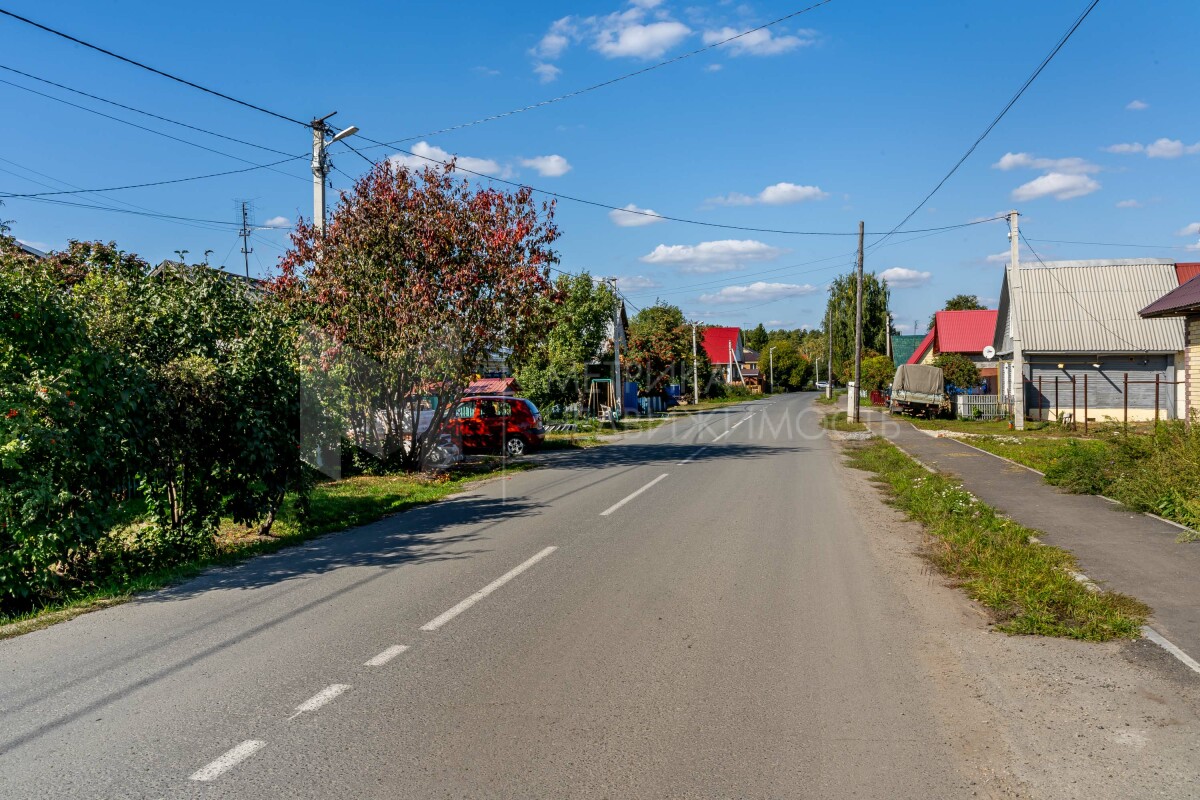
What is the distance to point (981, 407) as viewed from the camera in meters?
38.3

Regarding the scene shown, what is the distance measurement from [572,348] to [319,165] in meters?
21.9

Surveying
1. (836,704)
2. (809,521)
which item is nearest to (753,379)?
(809,521)

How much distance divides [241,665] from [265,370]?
5.31 m

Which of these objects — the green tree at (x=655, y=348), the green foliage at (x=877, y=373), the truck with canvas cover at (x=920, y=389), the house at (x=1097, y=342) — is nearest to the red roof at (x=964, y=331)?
the green foliage at (x=877, y=373)

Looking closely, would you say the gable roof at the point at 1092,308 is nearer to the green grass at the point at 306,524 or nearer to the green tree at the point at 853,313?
the green grass at the point at 306,524

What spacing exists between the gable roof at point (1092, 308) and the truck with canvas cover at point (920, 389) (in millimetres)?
3537

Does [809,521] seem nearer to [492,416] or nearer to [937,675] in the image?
[937,675]

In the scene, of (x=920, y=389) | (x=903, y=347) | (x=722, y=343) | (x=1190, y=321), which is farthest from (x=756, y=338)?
(x=1190, y=321)

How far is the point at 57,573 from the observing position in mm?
7809

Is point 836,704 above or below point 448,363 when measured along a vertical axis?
below

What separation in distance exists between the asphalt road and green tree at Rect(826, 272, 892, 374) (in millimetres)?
79452

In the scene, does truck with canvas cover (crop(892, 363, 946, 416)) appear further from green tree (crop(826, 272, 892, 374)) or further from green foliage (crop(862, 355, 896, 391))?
green tree (crop(826, 272, 892, 374))

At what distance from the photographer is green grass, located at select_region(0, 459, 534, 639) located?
703 centimetres

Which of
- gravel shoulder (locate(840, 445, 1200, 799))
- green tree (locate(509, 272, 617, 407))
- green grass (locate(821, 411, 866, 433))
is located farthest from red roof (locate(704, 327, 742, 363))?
gravel shoulder (locate(840, 445, 1200, 799))
